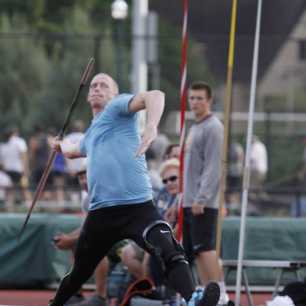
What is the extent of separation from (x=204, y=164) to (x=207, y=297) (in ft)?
7.89

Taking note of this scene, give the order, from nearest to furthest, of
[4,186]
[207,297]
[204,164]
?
[207,297] < [204,164] < [4,186]

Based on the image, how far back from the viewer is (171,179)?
10898 millimetres

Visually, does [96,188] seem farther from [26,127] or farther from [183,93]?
[26,127]

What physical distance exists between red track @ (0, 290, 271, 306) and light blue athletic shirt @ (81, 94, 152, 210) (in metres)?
3.07

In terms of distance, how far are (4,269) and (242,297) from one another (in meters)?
2.54

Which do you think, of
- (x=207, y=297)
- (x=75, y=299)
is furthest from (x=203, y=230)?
(x=207, y=297)

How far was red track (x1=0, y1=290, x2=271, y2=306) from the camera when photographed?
451 inches

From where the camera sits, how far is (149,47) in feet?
63.3

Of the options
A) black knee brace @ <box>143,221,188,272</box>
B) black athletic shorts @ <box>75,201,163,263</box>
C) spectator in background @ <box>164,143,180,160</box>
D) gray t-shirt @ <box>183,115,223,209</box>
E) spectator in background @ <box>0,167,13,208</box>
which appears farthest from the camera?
spectator in background @ <box>0,167,13,208</box>

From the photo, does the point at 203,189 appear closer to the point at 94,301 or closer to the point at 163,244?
the point at 94,301

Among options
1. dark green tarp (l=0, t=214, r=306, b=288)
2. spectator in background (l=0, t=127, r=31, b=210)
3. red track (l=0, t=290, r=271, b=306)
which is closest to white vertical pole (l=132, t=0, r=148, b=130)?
spectator in background (l=0, t=127, r=31, b=210)

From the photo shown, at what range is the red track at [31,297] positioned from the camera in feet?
37.6

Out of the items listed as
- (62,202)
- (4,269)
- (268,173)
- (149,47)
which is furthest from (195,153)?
(268,173)

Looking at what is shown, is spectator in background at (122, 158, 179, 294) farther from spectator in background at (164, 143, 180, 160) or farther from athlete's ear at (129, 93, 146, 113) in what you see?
athlete's ear at (129, 93, 146, 113)
